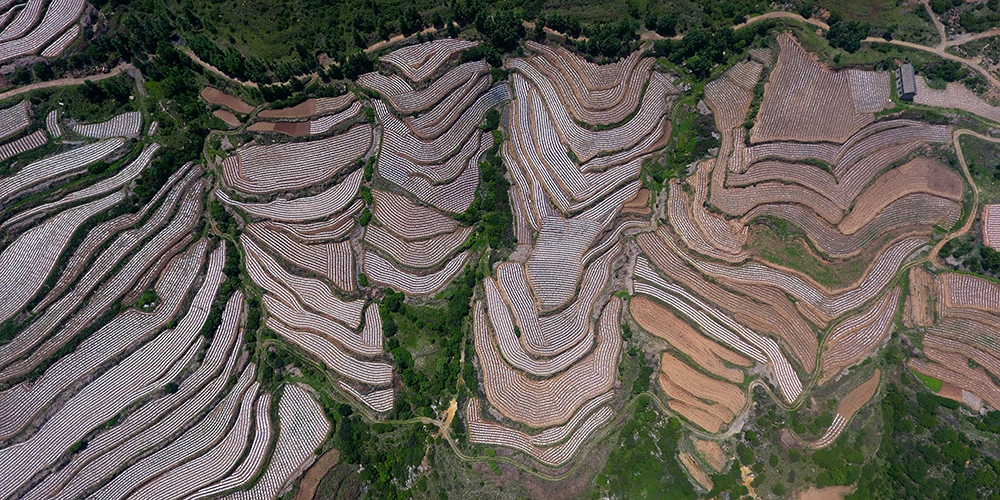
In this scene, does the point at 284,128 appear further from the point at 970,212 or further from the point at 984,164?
the point at 984,164

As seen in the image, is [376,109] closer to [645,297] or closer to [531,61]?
[531,61]

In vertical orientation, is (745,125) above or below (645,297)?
above

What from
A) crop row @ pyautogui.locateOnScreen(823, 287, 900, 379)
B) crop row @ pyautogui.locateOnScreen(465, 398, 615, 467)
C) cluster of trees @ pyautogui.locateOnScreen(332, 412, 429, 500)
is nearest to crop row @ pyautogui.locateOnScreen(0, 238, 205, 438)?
cluster of trees @ pyautogui.locateOnScreen(332, 412, 429, 500)

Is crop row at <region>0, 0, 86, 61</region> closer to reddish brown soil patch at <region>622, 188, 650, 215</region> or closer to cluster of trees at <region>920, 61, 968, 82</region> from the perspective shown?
reddish brown soil patch at <region>622, 188, 650, 215</region>

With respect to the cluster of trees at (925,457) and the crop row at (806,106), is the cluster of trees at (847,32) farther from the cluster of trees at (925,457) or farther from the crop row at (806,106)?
the cluster of trees at (925,457)

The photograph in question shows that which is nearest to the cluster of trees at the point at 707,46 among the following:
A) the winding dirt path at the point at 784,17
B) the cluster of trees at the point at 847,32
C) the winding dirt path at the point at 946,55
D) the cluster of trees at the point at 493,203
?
the winding dirt path at the point at 784,17

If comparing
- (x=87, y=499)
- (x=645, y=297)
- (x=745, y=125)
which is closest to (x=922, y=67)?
(x=745, y=125)

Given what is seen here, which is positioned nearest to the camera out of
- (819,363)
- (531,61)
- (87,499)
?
(87,499)
